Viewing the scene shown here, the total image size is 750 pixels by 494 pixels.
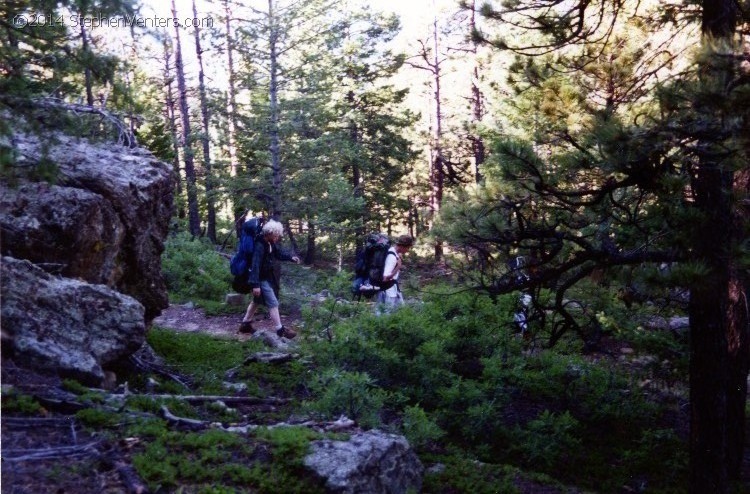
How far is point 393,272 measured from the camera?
29.6 ft

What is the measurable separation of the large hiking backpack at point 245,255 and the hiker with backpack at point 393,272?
2086mm

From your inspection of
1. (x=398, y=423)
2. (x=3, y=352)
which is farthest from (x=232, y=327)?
(x=3, y=352)

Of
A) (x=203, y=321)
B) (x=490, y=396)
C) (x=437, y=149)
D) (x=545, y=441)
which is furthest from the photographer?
(x=437, y=149)

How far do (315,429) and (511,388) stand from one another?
3.18 meters

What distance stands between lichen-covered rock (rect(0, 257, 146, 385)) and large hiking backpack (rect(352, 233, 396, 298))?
3673 millimetres

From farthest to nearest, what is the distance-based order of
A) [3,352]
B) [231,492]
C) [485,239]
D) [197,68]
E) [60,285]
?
[197,68] < [485,239] < [60,285] < [3,352] < [231,492]

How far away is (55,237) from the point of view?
6230mm

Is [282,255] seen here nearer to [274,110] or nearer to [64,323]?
[64,323]

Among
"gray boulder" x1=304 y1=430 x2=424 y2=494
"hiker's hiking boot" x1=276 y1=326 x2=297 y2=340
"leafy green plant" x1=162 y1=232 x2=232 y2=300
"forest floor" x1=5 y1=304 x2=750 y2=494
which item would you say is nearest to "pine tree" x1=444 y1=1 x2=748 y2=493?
"gray boulder" x1=304 y1=430 x2=424 y2=494

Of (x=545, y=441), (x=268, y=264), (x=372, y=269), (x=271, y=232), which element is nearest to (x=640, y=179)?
(x=545, y=441)

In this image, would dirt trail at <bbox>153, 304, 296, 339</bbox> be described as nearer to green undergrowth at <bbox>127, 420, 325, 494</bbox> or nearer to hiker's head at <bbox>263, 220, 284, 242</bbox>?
hiker's head at <bbox>263, 220, 284, 242</bbox>

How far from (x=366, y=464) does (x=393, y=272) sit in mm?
4941

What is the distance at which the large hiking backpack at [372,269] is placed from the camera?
906 cm

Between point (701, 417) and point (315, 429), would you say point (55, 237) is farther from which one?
point (701, 417)
